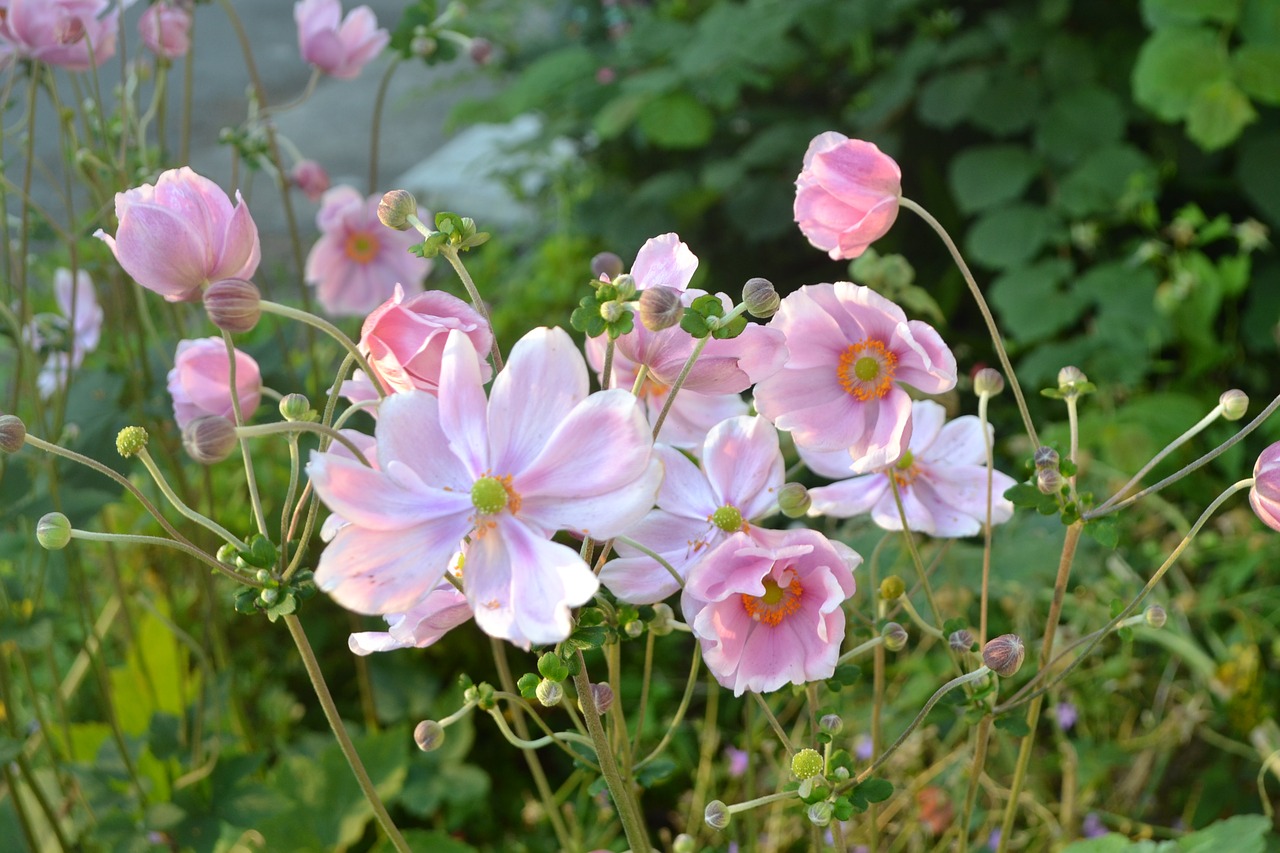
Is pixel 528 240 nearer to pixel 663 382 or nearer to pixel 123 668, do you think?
pixel 123 668

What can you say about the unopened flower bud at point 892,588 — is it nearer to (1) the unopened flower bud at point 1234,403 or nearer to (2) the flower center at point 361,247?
(1) the unopened flower bud at point 1234,403

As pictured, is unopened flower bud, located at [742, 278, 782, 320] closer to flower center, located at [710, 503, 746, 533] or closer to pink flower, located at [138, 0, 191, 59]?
flower center, located at [710, 503, 746, 533]

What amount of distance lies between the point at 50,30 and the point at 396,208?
668 mm

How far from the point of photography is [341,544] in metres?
0.51

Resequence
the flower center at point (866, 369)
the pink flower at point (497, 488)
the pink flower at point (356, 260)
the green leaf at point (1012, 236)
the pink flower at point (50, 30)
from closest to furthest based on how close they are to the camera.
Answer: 1. the pink flower at point (497, 488)
2. the flower center at point (866, 369)
3. the pink flower at point (50, 30)
4. the pink flower at point (356, 260)
5. the green leaf at point (1012, 236)

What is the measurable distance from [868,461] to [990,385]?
158mm

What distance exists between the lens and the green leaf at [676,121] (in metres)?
2.21

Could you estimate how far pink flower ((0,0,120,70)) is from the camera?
1.07 m

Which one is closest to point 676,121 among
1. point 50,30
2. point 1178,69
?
point 1178,69

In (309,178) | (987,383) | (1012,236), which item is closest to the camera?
(987,383)

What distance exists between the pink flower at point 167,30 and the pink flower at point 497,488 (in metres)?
0.96

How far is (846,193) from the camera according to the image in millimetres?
724

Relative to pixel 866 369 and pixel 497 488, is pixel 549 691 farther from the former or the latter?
pixel 866 369

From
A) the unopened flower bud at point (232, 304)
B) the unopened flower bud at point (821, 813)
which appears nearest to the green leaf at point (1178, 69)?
the unopened flower bud at point (821, 813)
